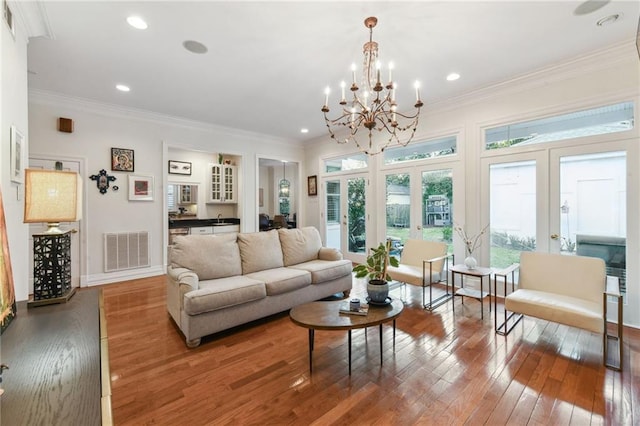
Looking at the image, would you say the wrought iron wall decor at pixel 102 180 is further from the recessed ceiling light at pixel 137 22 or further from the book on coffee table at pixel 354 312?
the book on coffee table at pixel 354 312

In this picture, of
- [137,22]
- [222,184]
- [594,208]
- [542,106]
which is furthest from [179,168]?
[594,208]

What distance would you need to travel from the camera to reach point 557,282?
2.85 m

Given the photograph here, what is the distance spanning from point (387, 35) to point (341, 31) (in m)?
0.45

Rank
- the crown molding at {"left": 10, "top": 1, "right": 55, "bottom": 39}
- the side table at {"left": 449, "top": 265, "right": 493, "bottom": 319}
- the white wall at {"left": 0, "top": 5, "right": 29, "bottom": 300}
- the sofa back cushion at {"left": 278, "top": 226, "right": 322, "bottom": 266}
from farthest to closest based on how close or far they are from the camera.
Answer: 1. the sofa back cushion at {"left": 278, "top": 226, "right": 322, "bottom": 266}
2. the side table at {"left": 449, "top": 265, "right": 493, "bottom": 319}
3. the crown molding at {"left": 10, "top": 1, "right": 55, "bottom": 39}
4. the white wall at {"left": 0, "top": 5, "right": 29, "bottom": 300}

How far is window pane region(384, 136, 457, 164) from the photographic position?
4.39 metres

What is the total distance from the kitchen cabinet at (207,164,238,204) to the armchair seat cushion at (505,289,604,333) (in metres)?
5.70

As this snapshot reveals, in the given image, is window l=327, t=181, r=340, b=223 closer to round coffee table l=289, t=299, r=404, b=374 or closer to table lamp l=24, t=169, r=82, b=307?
round coffee table l=289, t=299, r=404, b=374

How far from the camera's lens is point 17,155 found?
2.08 m

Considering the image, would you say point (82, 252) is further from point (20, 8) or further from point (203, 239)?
point (20, 8)

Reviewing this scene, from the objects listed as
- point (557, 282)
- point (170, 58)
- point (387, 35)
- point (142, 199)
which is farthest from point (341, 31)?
point (142, 199)

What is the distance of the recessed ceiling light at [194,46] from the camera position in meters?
2.78

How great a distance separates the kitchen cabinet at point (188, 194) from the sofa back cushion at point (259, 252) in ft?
13.1

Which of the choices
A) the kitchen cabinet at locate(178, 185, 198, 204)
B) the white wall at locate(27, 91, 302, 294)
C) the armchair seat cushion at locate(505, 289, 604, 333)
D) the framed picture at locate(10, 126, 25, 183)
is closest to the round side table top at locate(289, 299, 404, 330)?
the armchair seat cushion at locate(505, 289, 604, 333)

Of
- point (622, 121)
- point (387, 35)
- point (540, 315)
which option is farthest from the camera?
point (622, 121)
